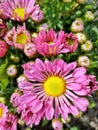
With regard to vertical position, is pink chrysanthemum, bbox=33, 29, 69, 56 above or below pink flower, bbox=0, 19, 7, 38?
below

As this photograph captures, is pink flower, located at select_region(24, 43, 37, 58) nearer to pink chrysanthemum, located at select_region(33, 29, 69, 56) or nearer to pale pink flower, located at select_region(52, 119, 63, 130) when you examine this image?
pink chrysanthemum, located at select_region(33, 29, 69, 56)

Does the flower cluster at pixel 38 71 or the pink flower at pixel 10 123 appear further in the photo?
the pink flower at pixel 10 123

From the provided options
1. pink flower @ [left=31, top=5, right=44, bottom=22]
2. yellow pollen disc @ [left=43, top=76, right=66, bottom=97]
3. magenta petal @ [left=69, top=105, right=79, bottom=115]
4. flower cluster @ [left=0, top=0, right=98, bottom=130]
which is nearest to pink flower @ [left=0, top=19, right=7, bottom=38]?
flower cluster @ [left=0, top=0, right=98, bottom=130]

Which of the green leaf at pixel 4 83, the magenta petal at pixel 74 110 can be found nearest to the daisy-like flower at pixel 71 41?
the magenta petal at pixel 74 110

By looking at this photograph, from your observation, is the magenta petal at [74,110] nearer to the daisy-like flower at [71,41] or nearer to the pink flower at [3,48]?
the daisy-like flower at [71,41]

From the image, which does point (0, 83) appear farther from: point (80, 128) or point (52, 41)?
point (80, 128)

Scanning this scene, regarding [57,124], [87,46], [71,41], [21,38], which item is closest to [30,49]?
[21,38]

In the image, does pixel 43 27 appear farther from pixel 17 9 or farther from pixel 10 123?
pixel 10 123

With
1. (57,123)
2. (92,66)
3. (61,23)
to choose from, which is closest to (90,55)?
(92,66)
